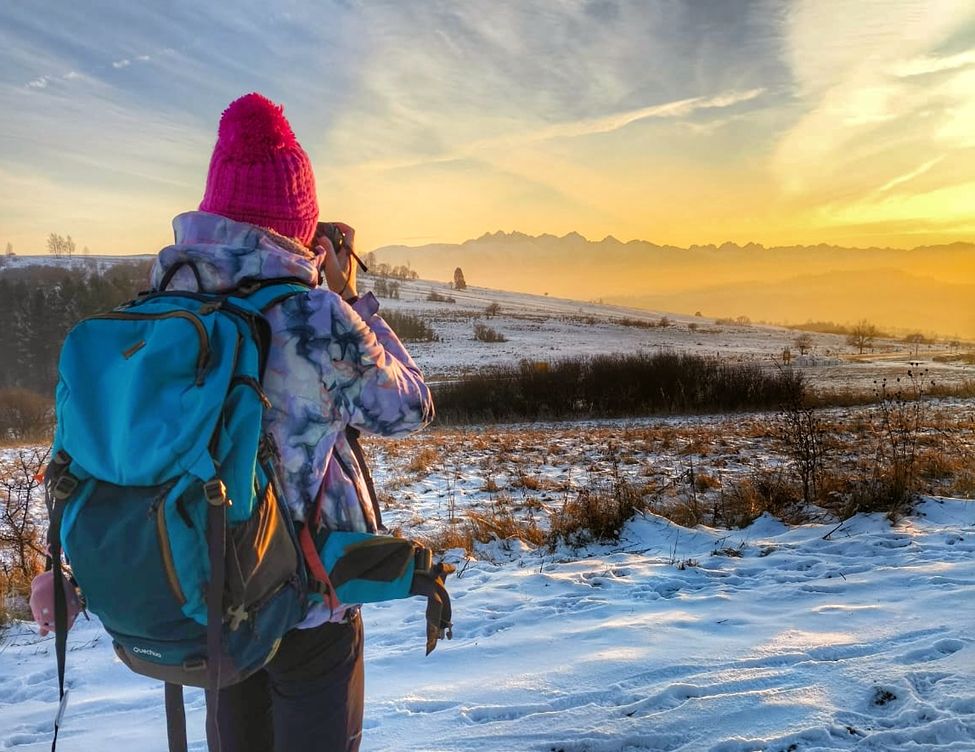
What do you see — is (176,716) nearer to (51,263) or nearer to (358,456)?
(358,456)

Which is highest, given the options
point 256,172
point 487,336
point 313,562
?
point 487,336

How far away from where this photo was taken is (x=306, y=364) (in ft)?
4.98

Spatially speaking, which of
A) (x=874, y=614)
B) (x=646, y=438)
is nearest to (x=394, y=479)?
(x=646, y=438)

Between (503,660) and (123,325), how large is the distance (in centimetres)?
291

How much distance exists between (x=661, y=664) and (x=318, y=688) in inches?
89.3

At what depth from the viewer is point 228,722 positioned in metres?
1.81

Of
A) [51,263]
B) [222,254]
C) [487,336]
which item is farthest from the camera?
[51,263]

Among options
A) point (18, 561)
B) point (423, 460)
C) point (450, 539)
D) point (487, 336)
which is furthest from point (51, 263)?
point (450, 539)

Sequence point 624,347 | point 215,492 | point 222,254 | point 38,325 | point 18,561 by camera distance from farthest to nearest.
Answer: point 624,347 < point 38,325 < point 18,561 < point 222,254 < point 215,492

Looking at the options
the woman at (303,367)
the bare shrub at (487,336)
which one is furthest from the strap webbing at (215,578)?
the bare shrub at (487,336)

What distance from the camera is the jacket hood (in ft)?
5.00

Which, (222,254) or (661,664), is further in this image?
(661,664)

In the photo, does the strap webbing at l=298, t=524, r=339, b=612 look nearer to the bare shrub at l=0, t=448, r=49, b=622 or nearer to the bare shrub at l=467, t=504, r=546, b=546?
the bare shrub at l=0, t=448, r=49, b=622

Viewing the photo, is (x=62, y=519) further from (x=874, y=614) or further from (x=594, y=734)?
(x=874, y=614)
